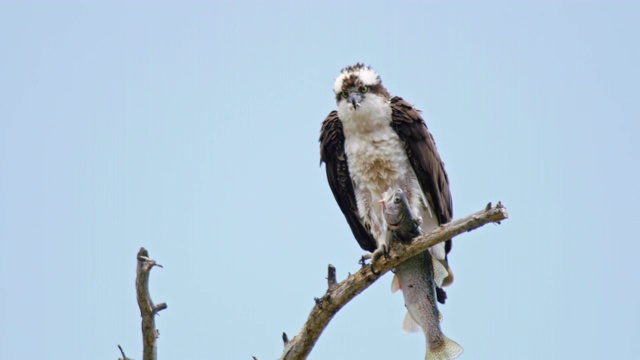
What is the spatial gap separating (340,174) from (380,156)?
584mm

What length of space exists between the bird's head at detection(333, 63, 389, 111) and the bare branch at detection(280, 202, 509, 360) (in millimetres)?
1929

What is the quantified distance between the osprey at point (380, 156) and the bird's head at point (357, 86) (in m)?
0.01

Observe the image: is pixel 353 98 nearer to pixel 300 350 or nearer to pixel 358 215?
pixel 358 215

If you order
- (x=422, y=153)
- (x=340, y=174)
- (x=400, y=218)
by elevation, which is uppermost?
(x=340, y=174)

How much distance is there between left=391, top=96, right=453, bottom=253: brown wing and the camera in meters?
8.09

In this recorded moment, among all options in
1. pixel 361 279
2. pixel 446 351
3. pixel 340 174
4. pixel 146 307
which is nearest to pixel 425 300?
pixel 446 351

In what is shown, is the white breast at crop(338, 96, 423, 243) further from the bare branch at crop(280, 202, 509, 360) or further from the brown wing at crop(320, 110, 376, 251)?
the bare branch at crop(280, 202, 509, 360)

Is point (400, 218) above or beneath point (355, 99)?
beneath

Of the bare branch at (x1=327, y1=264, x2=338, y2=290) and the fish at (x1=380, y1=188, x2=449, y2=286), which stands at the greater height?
the fish at (x1=380, y1=188, x2=449, y2=286)

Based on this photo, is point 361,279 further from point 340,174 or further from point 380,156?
point 340,174

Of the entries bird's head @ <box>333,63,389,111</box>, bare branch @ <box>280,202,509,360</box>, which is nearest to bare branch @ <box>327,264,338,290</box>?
bare branch @ <box>280,202,509,360</box>

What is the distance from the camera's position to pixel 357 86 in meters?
8.48

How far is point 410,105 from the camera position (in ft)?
27.4

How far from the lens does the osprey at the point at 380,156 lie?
320 inches
